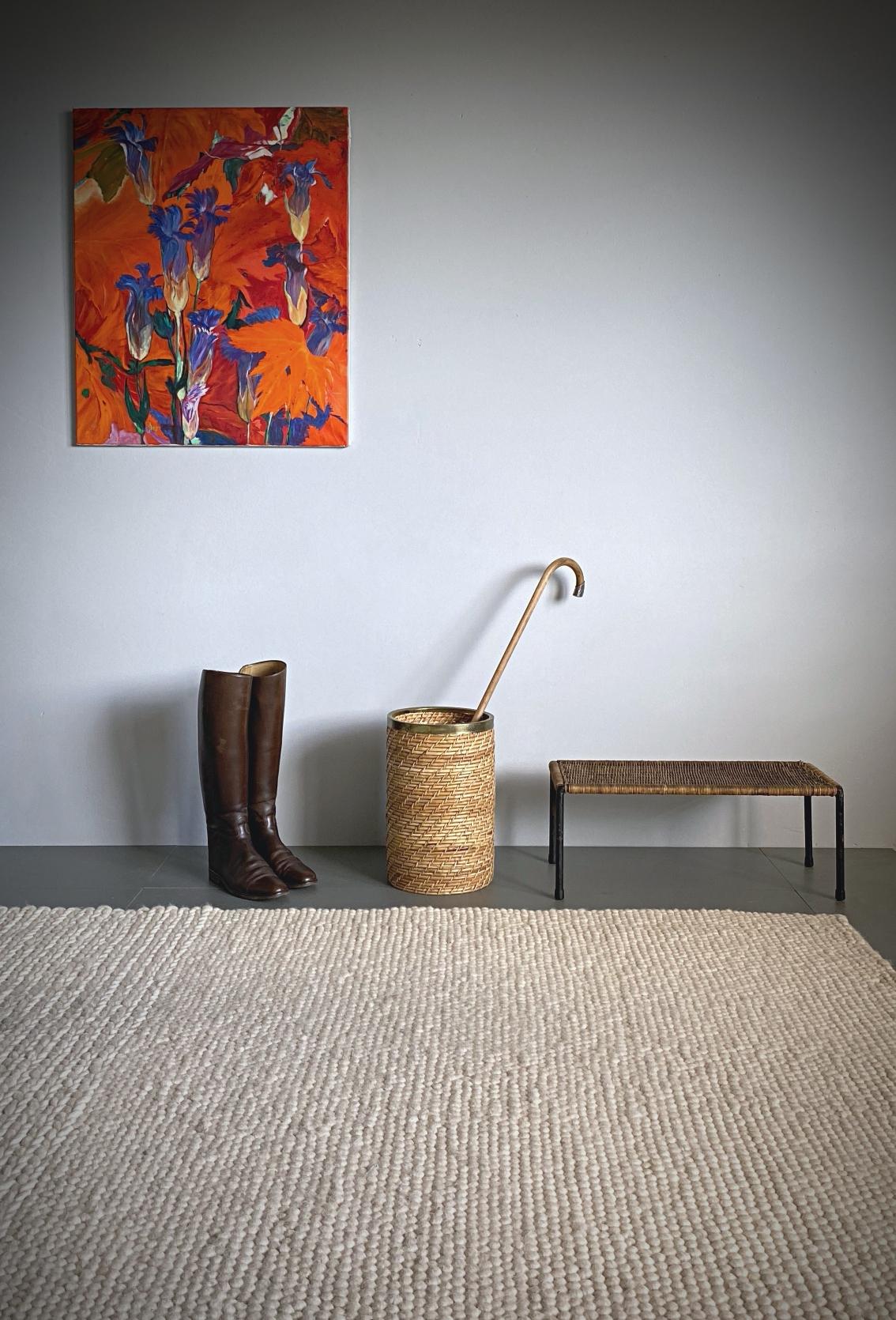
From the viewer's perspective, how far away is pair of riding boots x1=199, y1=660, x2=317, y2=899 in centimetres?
261

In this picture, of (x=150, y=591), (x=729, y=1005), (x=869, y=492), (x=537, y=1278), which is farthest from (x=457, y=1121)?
(x=869, y=492)

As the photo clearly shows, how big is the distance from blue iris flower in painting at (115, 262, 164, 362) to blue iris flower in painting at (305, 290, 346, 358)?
42cm

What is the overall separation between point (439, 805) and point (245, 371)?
1288mm

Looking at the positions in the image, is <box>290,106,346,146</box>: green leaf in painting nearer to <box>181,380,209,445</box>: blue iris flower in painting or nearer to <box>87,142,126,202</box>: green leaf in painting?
<box>87,142,126,202</box>: green leaf in painting

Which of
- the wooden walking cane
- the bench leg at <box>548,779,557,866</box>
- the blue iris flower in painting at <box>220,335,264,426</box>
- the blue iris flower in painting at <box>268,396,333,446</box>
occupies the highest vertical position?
the blue iris flower in painting at <box>220,335,264,426</box>

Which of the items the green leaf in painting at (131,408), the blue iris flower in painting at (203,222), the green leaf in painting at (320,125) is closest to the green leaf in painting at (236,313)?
the blue iris flower in painting at (203,222)

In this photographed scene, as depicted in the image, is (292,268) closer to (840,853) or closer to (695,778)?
(695,778)

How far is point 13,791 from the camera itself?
299 cm

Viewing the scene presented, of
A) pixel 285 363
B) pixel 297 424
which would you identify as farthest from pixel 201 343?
pixel 297 424

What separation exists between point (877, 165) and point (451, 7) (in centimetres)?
122

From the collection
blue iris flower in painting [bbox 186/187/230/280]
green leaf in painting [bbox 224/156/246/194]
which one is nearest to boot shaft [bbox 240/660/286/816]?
blue iris flower in painting [bbox 186/187/230/280]

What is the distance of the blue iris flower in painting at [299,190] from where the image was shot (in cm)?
281

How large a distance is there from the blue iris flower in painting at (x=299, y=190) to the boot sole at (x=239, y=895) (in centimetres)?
170

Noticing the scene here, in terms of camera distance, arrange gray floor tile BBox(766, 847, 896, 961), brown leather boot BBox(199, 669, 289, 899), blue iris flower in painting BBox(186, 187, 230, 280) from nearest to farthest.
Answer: gray floor tile BBox(766, 847, 896, 961), brown leather boot BBox(199, 669, 289, 899), blue iris flower in painting BBox(186, 187, 230, 280)
